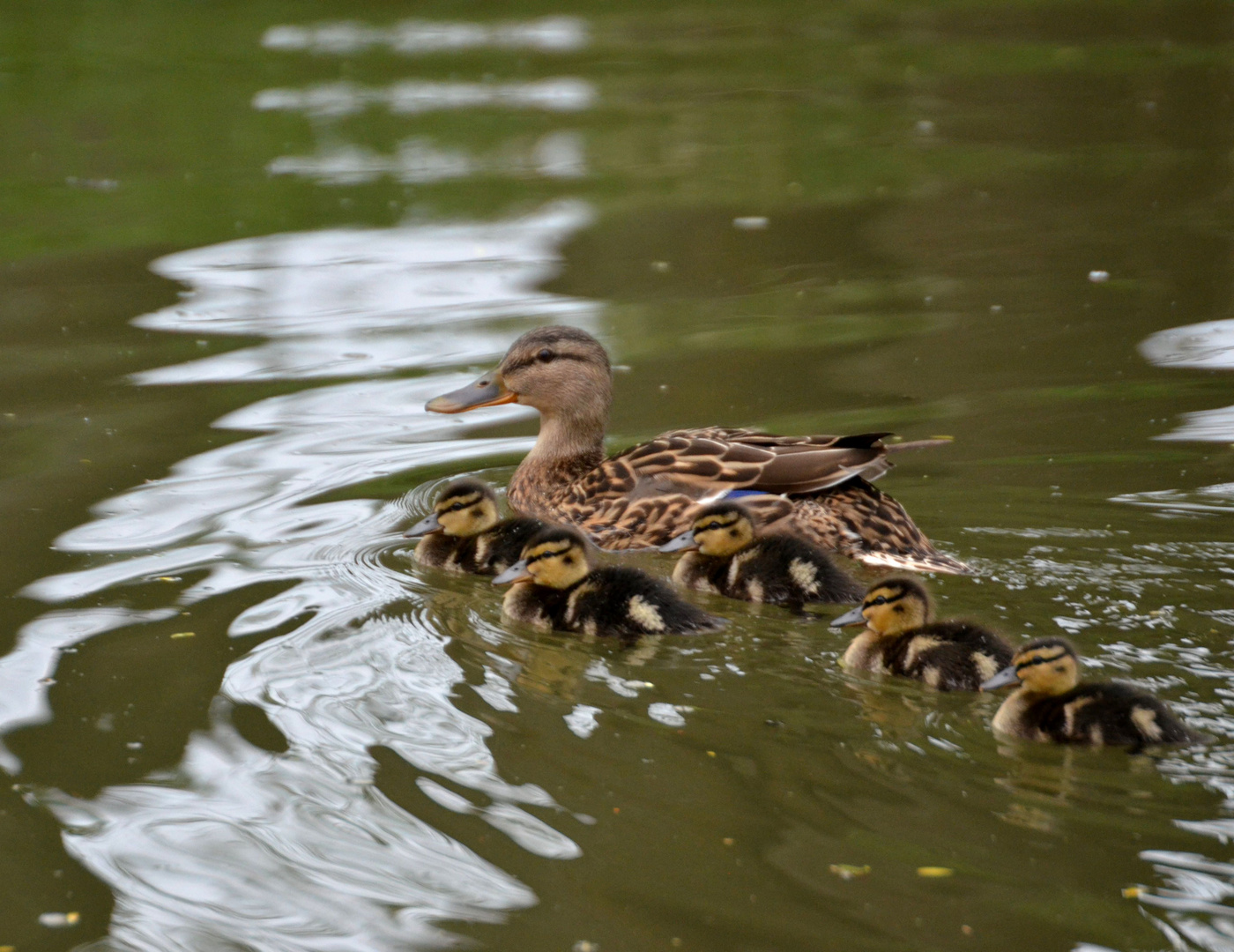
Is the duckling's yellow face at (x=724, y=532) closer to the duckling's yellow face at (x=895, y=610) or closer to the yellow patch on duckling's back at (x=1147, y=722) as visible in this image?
the duckling's yellow face at (x=895, y=610)

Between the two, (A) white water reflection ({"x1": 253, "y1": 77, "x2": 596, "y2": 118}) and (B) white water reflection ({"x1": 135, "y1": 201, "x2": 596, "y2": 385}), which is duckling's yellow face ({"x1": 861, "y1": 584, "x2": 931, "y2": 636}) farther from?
(A) white water reflection ({"x1": 253, "y1": 77, "x2": 596, "y2": 118})

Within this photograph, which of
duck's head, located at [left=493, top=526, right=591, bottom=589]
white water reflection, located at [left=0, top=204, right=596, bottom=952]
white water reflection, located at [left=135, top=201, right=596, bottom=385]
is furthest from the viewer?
white water reflection, located at [left=135, top=201, right=596, bottom=385]

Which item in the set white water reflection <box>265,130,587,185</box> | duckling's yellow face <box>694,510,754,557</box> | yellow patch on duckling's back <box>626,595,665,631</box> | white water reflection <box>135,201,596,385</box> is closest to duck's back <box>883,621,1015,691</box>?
yellow patch on duckling's back <box>626,595,665,631</box>

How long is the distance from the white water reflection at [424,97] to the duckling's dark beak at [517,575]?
7820 millimetres

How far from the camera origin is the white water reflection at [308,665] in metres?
3.19

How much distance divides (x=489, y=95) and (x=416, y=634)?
8.52m

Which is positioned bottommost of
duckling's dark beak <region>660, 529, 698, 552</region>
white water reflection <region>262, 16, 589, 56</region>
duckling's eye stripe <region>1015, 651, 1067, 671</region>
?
duckling's eye stripe <region>1015, 651, 1067, 671</region>

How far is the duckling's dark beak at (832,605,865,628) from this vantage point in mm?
4209

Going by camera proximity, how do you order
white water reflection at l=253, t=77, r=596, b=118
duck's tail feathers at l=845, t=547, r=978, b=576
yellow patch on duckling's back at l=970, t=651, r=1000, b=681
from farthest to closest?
white water reflection at l=253, t=77, r=596, b=118
duck's tail feathers at l=845, t=547, r=978, b=576
yellow patch on duckling's back at l=970, t=651, r=1000, b=681

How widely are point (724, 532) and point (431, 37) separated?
10.2m

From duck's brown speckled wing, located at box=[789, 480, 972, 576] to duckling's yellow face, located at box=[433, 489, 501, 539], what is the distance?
0.96 meters

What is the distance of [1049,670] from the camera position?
11.9 feet

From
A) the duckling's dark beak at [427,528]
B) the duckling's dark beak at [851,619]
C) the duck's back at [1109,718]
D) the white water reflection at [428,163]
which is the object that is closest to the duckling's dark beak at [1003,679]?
the duck's back at [1109,718]

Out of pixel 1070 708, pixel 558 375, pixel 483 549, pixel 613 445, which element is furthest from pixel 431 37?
pixel 1070 708
